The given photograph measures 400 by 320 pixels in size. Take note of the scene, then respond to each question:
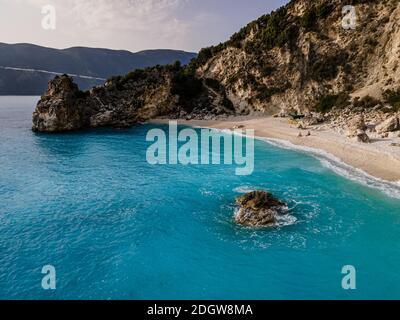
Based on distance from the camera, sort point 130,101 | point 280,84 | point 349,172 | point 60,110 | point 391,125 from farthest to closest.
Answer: point 130,101
point 280,84
point 60,110
point 391,125
point 349,172

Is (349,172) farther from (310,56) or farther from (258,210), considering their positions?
(310,56)

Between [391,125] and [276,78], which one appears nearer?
[391,125]

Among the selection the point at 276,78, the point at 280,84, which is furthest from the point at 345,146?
the point at 276,78

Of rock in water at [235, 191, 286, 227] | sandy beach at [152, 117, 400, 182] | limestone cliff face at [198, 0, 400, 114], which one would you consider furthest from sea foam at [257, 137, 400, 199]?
limestone cliff face at [198, 0, 400, 114]

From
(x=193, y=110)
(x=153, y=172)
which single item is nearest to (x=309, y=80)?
(x=193, y=110)

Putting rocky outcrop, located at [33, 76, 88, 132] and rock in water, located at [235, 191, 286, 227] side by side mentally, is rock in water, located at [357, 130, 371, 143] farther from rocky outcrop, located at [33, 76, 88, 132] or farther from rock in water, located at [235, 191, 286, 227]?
rocky outcrop, located at [33, 76, 88, 132]

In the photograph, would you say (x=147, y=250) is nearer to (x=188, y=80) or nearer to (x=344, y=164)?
(x=344, y=164)
